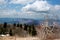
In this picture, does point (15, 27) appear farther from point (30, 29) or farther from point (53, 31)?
point (53, 31)

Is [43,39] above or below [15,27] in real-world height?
below

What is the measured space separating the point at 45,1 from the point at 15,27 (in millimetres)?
723

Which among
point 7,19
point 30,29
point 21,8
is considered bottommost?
point 30,29

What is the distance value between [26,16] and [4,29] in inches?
18.2

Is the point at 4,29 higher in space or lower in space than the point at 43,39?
higher

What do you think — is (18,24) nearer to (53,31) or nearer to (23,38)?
(23,38)

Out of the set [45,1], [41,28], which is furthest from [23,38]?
[45,1]

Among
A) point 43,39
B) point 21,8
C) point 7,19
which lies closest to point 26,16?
point 21,8

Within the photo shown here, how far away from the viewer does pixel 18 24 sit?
2.66 m

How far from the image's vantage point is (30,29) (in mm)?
2656

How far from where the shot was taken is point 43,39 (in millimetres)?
2635

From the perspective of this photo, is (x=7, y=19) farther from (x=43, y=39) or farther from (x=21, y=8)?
(x=43, y=39)

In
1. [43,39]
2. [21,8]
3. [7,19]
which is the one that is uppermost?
[21,8]

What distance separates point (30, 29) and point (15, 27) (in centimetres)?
27
